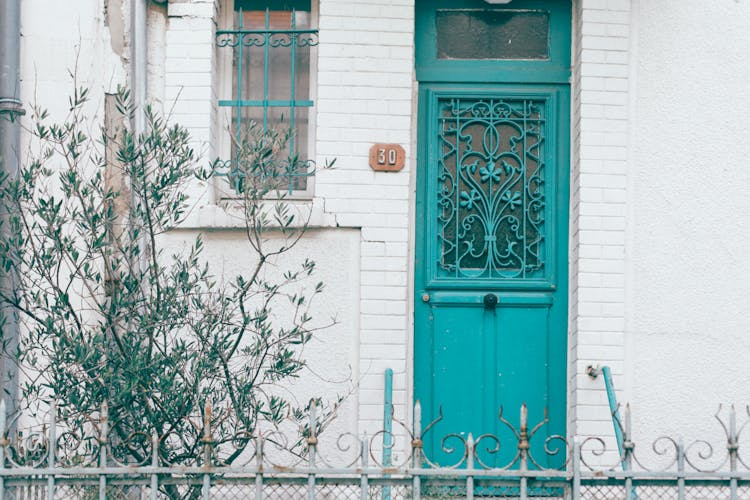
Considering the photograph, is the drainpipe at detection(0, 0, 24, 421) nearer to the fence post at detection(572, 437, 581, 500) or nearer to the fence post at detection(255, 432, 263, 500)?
the fence post at detection(255, 432, 263, 500)

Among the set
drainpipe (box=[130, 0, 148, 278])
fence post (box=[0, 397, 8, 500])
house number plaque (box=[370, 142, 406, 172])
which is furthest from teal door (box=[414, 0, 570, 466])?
fence post (box=[0, 397, 8, 500])

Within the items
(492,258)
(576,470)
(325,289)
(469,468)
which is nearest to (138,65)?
(325,289)

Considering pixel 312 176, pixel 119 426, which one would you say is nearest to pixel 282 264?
pixel 312 176

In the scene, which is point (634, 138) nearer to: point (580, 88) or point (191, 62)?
point (580, 88)

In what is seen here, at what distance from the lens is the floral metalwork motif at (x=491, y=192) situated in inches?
241

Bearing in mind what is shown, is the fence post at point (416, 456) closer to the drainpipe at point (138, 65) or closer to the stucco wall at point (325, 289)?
the stucco wall at point (325, 289)

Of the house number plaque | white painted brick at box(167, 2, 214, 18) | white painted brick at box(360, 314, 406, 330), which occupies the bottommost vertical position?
white painted brick at box(360, 314, 406, 330)

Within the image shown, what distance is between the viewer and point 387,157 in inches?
234

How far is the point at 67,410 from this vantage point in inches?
175

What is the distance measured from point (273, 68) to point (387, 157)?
3.31 ft

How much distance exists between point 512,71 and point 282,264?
189 centimetres

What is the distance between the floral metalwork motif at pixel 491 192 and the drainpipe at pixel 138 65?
1836 mm

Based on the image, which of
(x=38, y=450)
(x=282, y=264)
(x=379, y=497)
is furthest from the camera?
(x=282, y=264)

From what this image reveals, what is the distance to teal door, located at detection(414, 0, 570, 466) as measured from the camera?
6.11m
